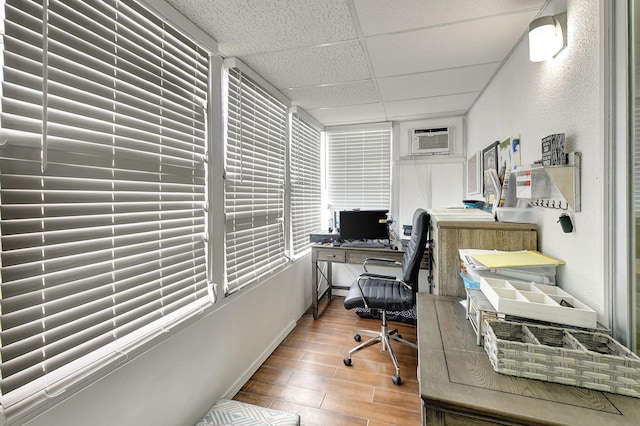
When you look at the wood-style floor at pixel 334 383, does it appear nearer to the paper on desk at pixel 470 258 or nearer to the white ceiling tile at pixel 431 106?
the paper on desk at pixel 470 258

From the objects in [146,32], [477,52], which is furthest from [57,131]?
[477,52]

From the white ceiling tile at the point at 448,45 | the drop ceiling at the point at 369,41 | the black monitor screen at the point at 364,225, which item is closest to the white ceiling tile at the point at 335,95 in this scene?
the drop ceiling at the point at 369,41

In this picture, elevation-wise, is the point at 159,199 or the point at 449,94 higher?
the point at 449,94

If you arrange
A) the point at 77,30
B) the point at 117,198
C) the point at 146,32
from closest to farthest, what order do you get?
the point at 77,30 → the point at 117,198 → the point at 146,32

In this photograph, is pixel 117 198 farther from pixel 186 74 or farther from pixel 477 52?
pixel 477 52

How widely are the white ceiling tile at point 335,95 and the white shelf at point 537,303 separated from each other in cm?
190

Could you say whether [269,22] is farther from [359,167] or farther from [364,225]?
[359,167]

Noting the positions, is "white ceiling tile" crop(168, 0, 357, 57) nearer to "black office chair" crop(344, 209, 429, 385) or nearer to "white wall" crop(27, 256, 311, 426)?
"black office chair" crop(344, 209, 429, 385)

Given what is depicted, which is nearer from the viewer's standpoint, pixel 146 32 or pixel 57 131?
pixel 57 131

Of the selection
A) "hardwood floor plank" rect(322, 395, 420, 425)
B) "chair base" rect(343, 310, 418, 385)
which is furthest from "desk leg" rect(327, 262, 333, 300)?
"hardwood floor plank" rect(322, 395, 420, 425)

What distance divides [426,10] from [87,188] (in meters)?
1.80

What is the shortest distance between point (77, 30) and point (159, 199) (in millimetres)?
716

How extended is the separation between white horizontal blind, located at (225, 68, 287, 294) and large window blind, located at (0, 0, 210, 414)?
1.32ft

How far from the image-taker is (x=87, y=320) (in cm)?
104
